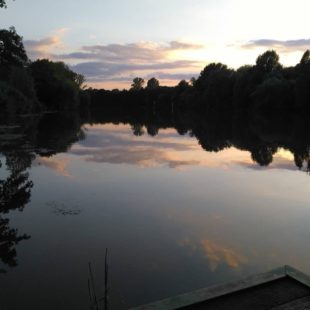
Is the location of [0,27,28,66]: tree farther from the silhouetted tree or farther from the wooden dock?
the silhouetted tree

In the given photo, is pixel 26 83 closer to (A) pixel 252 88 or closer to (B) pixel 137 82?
(A) pixel 252 88

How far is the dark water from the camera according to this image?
632 cm

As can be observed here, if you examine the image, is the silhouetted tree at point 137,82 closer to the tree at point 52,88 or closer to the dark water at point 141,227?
the tree at point 52,88

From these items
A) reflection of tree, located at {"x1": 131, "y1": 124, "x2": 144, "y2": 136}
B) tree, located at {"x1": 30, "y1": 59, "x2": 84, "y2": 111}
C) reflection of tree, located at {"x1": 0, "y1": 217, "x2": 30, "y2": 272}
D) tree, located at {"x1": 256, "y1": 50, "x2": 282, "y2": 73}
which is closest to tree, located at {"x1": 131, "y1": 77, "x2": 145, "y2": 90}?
tree, located at {"x1": 30, "y1": 59, "x2": 84, "y2": 111}

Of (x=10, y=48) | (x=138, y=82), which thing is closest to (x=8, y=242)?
(x=10, y=48)

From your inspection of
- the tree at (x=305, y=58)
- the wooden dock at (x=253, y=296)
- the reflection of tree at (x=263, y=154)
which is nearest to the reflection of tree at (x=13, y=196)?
the wooden dock at (x=253, y=296)

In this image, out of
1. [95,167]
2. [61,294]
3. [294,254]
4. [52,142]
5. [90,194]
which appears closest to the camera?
[61,294]

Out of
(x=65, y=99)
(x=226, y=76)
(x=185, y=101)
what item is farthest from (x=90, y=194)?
(x=185, y=101)

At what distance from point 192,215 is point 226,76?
69.4 m

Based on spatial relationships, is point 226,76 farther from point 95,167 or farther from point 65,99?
point 95,167

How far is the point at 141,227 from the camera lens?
8.95 metres

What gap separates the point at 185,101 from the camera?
311ft

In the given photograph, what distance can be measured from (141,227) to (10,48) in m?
45.6

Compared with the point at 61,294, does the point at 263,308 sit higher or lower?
higher
